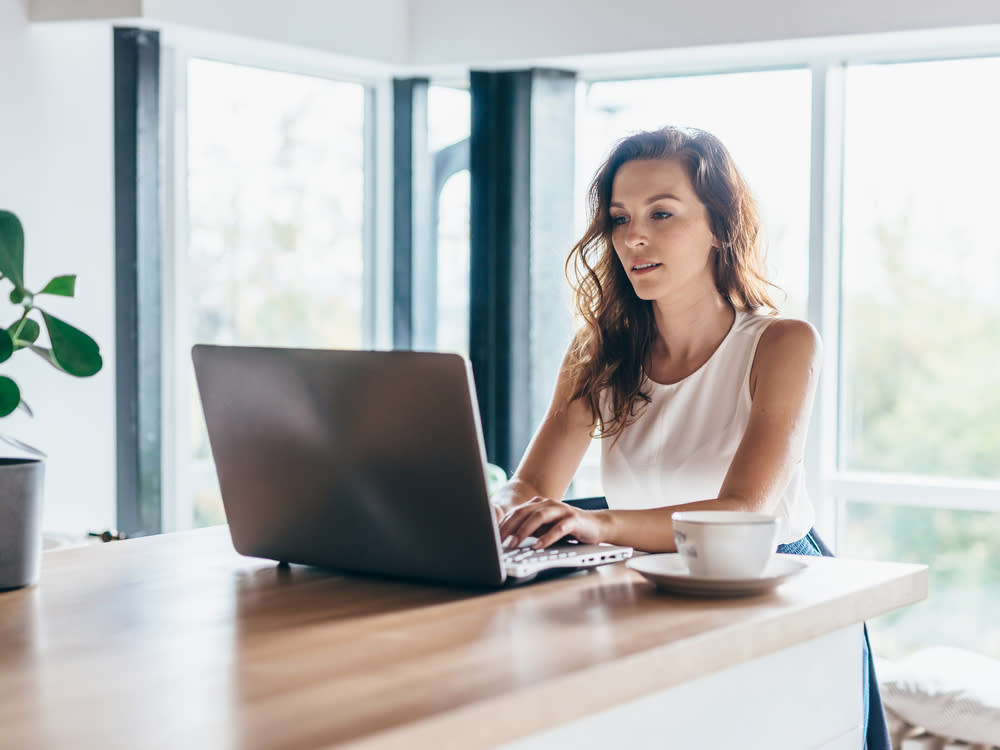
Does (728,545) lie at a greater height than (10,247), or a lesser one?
lesser

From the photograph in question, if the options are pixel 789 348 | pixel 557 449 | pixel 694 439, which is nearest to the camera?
pixel 789 348

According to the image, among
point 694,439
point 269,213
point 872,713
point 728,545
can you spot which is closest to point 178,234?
point 269,213

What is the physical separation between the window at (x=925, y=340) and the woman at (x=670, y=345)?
1546 mm

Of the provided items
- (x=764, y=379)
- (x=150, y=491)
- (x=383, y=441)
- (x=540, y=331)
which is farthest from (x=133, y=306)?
(x=383, y=441)

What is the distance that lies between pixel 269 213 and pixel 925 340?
207 centimetres

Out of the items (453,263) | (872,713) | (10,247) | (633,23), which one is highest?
(633,23)

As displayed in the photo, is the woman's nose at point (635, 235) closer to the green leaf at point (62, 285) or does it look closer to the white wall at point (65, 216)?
the green leaf at point (62, 285)

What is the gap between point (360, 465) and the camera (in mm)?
1232

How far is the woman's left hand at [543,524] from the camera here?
1.37 metres

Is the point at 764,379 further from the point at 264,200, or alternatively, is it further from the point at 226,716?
the point at 264,200

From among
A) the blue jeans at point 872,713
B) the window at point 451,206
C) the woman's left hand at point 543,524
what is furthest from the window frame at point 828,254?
the woman's left hand at point 543,524

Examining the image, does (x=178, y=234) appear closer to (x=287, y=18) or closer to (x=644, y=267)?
(x=287, y=18)

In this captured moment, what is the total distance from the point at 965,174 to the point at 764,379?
193 centimetres

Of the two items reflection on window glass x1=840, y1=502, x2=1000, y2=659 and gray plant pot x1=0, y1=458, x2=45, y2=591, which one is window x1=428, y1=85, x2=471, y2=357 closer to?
reflection on window glass x1=840, y1=502, x2=1000, y2=659
